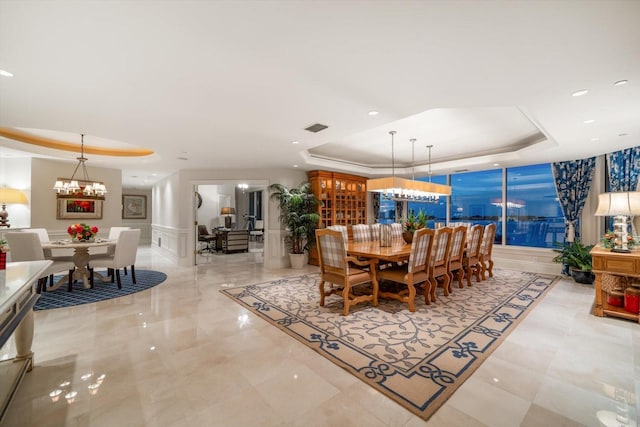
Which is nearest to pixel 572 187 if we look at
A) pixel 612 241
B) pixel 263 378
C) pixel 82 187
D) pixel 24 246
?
pixel 612 241

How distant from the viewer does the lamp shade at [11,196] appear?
16.0 feet

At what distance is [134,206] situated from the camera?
10.6 m

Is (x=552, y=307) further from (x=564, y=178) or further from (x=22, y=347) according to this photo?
(x=22, y=347)

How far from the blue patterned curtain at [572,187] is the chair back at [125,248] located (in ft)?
26.4

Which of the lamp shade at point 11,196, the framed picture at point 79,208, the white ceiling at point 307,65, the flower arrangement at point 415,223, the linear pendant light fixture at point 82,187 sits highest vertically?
the white ceiling at point 307,65

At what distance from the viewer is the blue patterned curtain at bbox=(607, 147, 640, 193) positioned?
4250 millimetres

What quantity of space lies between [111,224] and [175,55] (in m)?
6.45

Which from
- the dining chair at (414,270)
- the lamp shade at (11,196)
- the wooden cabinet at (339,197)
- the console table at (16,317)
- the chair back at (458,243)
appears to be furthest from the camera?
the wooden cabinet at (339,197)

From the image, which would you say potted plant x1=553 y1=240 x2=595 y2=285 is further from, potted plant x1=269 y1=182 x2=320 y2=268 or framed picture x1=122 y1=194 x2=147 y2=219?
framed picture x1=122 y1=194 x2=147 y2=219

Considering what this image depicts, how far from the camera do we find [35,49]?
1748mm

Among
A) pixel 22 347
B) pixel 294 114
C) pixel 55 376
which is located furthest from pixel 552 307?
pixel 22 347

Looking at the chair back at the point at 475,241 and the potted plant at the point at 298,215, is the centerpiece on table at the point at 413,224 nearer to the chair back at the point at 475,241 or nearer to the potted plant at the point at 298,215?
the chair back at the point at 475,241

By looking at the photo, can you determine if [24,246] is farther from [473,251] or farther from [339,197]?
[473,251]

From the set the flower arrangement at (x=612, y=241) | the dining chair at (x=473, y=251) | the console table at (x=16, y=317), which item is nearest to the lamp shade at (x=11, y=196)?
the console table at (x=16, y=317)
